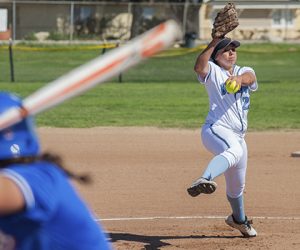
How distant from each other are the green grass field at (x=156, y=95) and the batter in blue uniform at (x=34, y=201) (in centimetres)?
1300

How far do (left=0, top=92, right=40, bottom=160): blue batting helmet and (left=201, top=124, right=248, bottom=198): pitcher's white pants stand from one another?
5166 millimetres

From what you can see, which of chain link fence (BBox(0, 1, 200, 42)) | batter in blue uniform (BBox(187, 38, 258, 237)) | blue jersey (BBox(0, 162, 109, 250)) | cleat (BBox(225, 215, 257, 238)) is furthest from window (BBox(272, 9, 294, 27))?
blue jersey (BBox(0, 162, 109, 250))

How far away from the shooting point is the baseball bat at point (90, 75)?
2.79 m

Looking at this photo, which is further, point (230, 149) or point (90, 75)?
point (230, 149)

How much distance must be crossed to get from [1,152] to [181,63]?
84.3ft

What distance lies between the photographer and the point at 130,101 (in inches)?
763

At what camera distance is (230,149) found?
320 inches

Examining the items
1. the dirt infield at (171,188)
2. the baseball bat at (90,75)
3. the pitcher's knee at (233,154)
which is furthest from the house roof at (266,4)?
the baseball bat at (90,75)

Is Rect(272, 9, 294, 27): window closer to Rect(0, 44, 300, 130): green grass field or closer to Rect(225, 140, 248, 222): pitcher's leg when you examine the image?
Rect(0, 44, 300, 130): green grass field

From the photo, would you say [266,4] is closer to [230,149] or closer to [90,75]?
[230,149]

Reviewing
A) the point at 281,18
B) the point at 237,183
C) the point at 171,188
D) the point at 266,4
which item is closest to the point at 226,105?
the point at 237,183

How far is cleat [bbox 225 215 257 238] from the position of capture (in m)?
8.77

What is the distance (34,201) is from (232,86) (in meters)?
5.38

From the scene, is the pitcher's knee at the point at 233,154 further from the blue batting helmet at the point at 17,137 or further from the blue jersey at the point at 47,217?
the blue batting helmet at the point at 17,137
